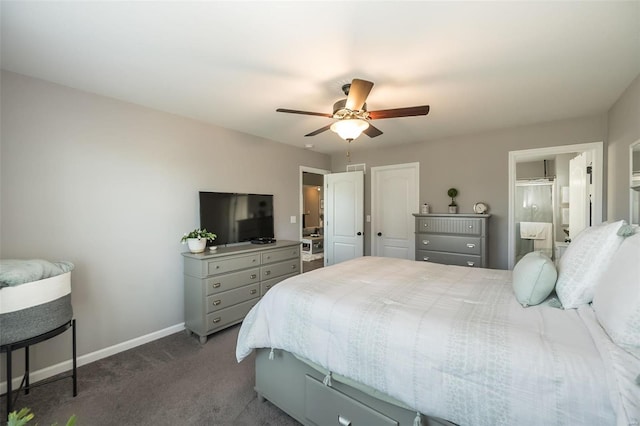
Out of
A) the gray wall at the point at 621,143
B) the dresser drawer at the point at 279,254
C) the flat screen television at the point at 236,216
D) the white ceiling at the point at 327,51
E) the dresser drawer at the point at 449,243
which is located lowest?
the dresser drawer at the point at 279,254

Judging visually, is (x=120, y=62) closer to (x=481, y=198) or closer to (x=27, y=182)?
(x=27, y=182)

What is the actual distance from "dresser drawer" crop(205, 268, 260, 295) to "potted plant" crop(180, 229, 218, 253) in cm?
41

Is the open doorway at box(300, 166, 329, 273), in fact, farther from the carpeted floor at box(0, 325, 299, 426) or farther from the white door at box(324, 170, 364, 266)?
the carpeted floor at box(0, 325, 299, 426)

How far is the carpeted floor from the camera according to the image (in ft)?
5.93

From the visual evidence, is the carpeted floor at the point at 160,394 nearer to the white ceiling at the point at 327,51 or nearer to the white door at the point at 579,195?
the white ceiling at the point at 327,51

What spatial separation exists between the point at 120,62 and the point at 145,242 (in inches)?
67.5

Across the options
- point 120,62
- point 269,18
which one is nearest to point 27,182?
point 120,62

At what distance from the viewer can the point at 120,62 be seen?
199cm

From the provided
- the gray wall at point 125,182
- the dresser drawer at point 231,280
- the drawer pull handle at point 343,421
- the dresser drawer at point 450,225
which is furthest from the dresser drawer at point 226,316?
the dresser drawer at point 450,225

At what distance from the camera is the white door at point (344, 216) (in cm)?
473

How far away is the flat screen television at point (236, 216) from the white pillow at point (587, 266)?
322 cm

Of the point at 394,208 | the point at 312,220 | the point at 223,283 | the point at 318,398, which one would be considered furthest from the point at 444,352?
the point at 312,220

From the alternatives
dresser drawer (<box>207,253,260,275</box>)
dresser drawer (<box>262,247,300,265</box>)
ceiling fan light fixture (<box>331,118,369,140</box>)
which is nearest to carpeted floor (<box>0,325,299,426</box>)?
dresser drawer (<box>207,253,260,275</box>)

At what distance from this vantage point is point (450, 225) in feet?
12.2
